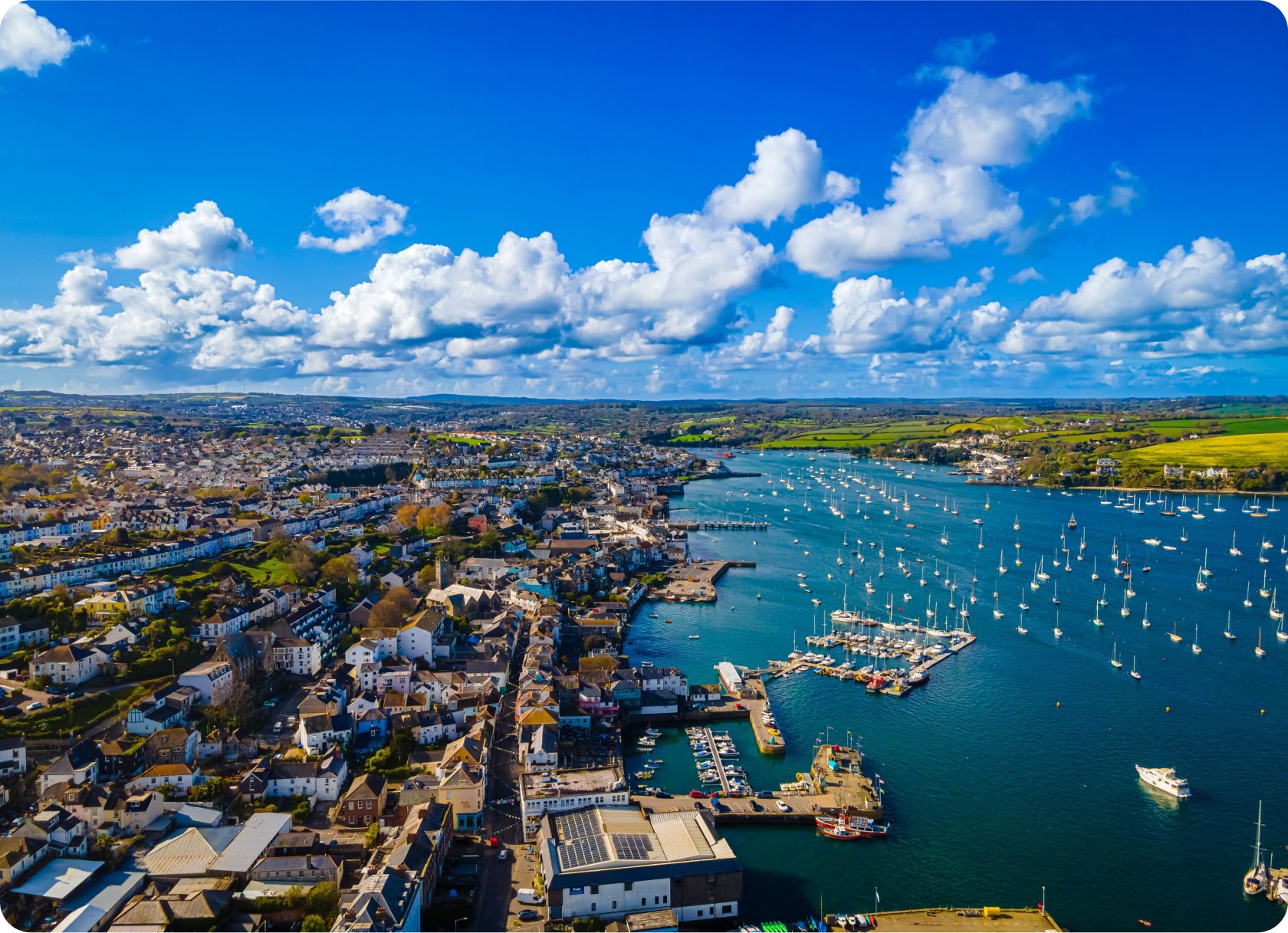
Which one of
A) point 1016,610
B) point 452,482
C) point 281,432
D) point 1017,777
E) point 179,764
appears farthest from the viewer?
point 281,432

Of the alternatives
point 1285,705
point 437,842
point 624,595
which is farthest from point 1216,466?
point 437,842

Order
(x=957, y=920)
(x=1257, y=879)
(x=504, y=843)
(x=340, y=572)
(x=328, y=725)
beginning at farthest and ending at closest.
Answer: (x=340, y=572) → (x=328, y=725) → (x=504, y=843) → (x=1257, y=879) → (x=957, y=920)

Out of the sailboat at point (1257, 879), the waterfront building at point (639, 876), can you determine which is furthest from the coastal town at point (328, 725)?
the sailboat at point (1257, 879)

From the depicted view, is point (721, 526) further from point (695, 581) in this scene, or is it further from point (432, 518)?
point (432, 518)

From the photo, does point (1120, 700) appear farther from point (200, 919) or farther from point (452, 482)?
point (452, 482)

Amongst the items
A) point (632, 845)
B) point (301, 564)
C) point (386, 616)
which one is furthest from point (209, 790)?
point (301, 564)

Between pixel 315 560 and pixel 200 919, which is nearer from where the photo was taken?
pixel 200 919

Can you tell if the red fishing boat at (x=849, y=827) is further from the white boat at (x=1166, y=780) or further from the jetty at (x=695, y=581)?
the jetty at (x=695, y=581)
